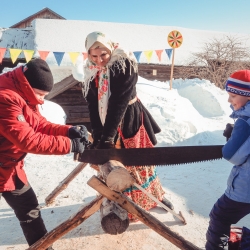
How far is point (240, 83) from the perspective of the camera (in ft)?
6.52

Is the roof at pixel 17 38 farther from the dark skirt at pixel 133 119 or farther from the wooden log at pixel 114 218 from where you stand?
the wooden log at pixel 114 218

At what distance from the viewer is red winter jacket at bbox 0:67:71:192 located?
1875 mm

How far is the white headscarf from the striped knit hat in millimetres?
967

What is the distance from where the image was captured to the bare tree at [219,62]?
17.5 m

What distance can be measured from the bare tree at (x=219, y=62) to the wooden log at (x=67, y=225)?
54.4ft

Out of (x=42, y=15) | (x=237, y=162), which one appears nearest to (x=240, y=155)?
(x=237, y=162)

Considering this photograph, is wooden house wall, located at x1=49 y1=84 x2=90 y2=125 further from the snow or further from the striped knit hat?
the striped knit hat

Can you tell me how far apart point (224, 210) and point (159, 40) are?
20.2 metres

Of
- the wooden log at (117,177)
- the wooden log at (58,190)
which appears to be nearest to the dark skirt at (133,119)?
the wooden log at (117,177)

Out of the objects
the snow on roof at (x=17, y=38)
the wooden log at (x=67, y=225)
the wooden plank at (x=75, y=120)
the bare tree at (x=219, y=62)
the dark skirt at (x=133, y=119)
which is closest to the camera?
the wooden log at (x=67, y=225)

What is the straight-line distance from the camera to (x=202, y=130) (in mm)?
6871

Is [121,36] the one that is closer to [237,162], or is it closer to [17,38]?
[17,38]

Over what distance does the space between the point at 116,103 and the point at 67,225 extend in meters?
1.22

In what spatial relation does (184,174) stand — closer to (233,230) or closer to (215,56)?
(233,230)
